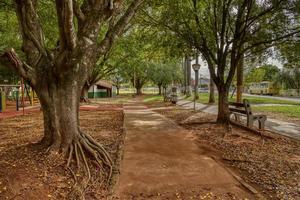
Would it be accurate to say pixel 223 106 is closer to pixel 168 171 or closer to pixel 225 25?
pixel 225 25

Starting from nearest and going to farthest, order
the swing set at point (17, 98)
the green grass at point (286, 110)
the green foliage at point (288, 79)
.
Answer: the green grass at point (286, 110), the swing set at point (17, 98), the green foliage at point (288, 79)


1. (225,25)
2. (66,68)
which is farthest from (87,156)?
(225,25)

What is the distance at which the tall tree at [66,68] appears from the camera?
5078 millimetres

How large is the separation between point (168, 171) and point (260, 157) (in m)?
2.27

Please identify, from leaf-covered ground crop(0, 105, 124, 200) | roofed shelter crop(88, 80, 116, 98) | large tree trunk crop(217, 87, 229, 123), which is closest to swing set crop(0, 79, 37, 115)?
large tree trunk crop(217, 87, 229, 123)

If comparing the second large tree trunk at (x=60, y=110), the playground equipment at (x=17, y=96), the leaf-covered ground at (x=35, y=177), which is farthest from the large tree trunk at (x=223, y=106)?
the playground equipment at (x=17, y=96)

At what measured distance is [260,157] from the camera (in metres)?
6.02

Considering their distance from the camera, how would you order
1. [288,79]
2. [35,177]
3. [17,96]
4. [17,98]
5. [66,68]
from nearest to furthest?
[35,177] < [66,68] < [17,96] < [17,98] < [288,79]

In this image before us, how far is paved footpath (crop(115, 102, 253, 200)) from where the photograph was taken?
14.2 ft

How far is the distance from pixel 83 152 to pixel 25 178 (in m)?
1.35

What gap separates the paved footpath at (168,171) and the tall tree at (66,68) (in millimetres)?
603

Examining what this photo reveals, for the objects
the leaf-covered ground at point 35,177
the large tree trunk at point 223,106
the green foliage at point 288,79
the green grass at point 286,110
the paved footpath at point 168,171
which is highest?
the green foliage at point 288,79

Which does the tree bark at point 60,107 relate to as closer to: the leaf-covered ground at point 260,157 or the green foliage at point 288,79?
the leaf-covered ground at point 260,157

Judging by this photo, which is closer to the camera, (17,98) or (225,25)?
(225,25)
